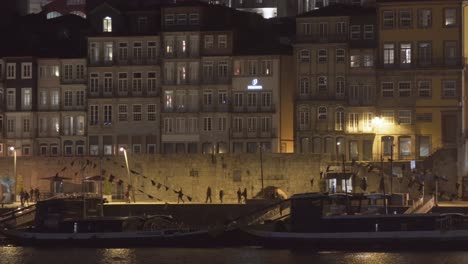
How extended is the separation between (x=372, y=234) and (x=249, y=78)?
2815cm

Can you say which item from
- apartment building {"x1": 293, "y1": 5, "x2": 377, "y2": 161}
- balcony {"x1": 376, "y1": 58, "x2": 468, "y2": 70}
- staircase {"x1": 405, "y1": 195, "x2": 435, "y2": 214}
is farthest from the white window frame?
staircase {"x1": 405, "y1": 195, "x2": 435, "y2": 214}

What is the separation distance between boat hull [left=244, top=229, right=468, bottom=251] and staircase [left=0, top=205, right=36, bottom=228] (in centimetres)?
1422

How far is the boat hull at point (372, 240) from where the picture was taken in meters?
59.8

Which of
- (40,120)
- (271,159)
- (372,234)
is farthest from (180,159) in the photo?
(372,234)

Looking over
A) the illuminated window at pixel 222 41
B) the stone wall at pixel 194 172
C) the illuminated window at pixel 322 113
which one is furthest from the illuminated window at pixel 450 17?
the illuminated window at pixel 222 41

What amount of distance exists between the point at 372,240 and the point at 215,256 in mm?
7093

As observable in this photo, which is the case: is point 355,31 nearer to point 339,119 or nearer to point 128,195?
point 339,119

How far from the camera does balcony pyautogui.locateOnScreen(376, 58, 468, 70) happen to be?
83562 millimetres

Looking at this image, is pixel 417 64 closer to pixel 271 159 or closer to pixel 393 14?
pixel 393 14

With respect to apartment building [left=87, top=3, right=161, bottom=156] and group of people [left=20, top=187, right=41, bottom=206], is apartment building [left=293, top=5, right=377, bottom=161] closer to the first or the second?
apartment building [left=87, top=3, right=161, bottom=156]

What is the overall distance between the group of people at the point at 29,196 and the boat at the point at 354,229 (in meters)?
21.8

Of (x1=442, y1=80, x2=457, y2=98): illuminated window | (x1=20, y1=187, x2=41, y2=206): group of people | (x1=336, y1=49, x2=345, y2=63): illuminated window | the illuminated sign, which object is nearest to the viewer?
(x1=20, y1=187, x2=41, y2=206): group of people

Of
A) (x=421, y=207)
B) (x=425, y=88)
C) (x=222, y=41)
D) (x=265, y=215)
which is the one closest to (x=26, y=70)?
(x=222, y=41)

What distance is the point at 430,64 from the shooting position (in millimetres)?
84000
